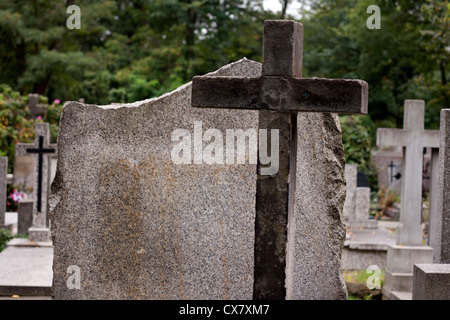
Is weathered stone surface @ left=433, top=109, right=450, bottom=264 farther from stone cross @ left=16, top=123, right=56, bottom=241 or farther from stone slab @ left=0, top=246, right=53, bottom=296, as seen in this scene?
stone cross @ left=16, top=123, right=56, bottom=241

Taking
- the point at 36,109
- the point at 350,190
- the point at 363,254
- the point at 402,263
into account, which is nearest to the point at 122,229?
the point at 402,263

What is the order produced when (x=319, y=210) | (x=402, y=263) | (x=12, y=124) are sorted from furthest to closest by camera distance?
(x=12, y=124)
(x=402, y=263)
(x=319, y=210)

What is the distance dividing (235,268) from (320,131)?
1243 millimetres

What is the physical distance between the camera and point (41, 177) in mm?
9508

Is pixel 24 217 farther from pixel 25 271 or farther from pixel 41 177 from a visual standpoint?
pixel 25 271

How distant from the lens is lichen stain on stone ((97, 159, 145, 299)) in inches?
181

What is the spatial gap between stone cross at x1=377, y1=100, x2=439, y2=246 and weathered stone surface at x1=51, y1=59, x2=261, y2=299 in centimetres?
420

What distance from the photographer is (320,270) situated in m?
4.59

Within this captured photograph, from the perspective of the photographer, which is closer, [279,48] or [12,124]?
[279,48]

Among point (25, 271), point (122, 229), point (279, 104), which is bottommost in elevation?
point (25, 271)

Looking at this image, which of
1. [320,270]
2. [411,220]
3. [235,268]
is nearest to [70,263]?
[235,268]

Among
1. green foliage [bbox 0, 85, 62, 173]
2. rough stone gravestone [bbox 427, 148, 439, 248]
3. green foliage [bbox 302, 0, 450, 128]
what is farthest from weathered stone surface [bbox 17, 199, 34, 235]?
green foliage [bbox 302, 0, 450, 128]

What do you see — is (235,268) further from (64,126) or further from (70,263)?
(64,126)

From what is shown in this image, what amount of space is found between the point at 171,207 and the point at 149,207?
171 millimetres
